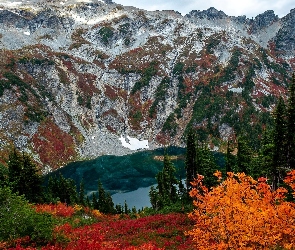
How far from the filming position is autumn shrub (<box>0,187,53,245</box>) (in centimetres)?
2225

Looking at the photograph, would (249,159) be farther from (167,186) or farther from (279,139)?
(167,186)

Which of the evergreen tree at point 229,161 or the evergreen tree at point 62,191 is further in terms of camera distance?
the evergreen tree at point 62,191

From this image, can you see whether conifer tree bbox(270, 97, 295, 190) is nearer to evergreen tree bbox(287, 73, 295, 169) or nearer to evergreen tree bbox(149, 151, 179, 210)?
evergreen tree bbox(287, 73, 295, 169)

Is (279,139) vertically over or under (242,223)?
over

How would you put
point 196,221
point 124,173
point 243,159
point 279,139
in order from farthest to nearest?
point 124,173, point 243,159, point 279,139, point 196,221

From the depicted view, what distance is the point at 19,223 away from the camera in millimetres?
22469

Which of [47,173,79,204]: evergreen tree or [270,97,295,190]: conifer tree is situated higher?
[270,97,295,190]: conifer tree

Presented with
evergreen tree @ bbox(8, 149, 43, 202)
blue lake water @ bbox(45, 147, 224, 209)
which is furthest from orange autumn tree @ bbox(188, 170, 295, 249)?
blue lake water @ bbox(45, 147, 224, 209)

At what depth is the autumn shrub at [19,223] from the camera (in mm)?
22250

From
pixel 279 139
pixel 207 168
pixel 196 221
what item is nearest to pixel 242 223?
pixel 196 221

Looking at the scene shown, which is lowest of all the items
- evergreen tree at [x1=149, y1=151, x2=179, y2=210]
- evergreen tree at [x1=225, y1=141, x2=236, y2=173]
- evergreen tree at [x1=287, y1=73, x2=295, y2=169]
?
evergreen tree at [x1=149, y1=151, x2=179, y2=210]

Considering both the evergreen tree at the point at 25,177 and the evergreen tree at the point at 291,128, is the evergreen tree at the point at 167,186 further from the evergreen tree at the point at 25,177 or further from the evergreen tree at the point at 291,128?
the evergreen tree at the point at 291,128

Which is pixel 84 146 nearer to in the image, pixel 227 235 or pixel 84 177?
pixel 84 177

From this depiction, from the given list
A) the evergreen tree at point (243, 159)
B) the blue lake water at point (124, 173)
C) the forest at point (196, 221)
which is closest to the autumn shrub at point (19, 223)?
the forest at point (196, 221)
